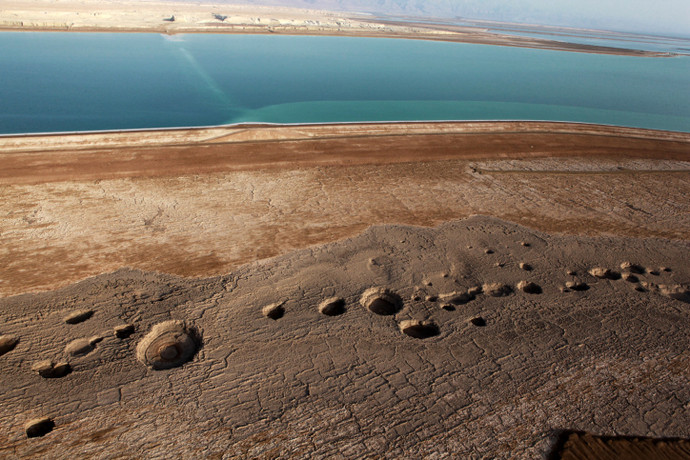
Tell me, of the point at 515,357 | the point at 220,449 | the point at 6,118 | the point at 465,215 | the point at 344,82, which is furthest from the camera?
the point at 344,82

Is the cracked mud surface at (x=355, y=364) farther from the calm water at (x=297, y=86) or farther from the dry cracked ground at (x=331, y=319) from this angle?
the calm water at (x=297, y=86)

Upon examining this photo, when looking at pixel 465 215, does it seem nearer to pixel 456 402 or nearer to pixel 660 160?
pixel 456 402

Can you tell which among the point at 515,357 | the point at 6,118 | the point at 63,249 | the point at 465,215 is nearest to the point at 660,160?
the point at 465,215

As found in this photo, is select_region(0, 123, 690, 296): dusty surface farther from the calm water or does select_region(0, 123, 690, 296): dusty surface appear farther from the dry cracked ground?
the calm water

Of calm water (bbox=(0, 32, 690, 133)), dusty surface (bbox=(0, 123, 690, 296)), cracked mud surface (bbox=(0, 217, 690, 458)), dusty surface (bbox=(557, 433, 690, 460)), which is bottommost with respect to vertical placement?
dusty surface (bbox=(557, 433, 690, 460))

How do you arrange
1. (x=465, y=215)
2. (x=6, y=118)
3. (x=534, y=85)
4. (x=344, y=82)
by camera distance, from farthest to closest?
(x=534, y=85) < (x=344, y=82) < (x=6, y=118) < (x=465, y=215)

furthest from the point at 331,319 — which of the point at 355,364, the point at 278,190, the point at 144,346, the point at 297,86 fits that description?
the point at 297,86

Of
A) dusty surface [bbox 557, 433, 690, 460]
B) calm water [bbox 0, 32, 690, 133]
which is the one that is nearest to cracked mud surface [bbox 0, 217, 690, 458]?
dusty surface [bbox 557, 433, 690, 460]
